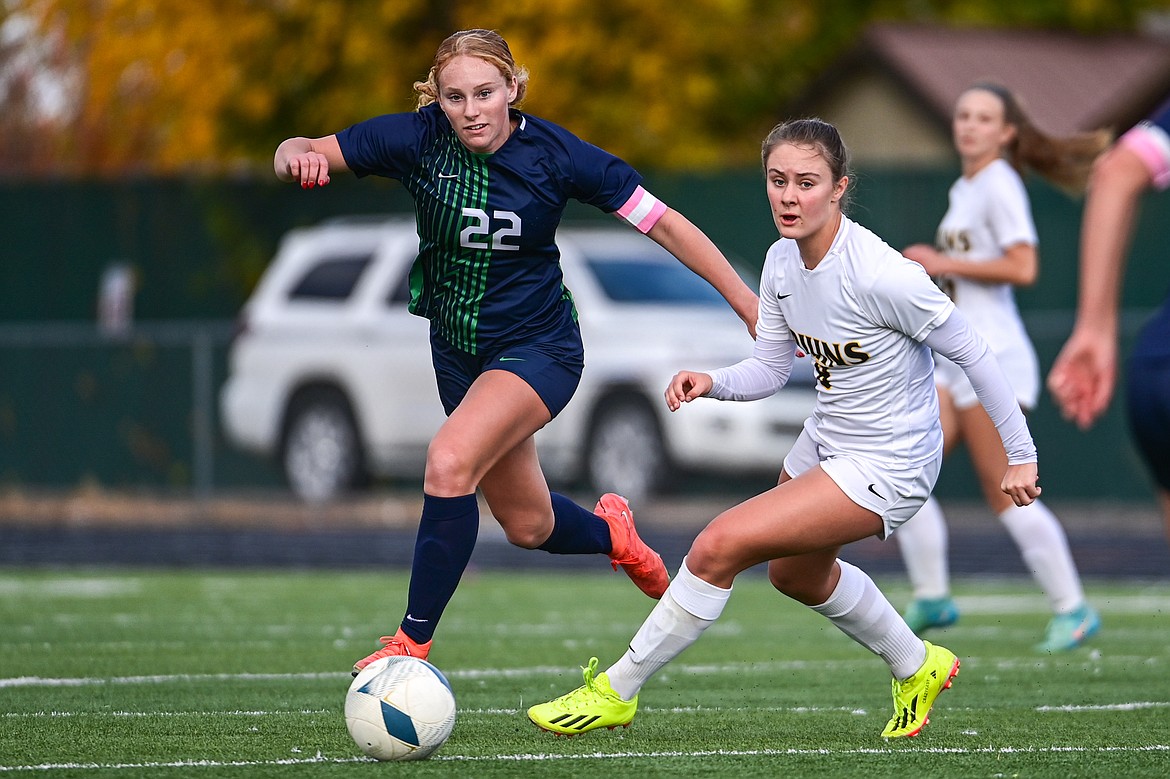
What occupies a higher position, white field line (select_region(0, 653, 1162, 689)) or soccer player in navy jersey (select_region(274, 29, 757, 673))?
soccer player in navy jersey (select_region(274, 29, 757, 673))

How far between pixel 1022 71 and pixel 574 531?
22094 mm

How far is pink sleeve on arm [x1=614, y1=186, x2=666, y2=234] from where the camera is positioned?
20.6ft

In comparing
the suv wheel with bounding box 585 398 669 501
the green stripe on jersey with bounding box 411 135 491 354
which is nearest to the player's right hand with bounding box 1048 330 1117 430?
the green stripe on jersey with bounding box 411 135 491 354

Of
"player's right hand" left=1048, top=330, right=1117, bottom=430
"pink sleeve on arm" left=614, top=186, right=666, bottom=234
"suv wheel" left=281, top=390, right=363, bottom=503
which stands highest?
"pink sleeve on arm" left=614, top=186, right=666, bottom=234

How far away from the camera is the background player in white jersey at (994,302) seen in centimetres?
830

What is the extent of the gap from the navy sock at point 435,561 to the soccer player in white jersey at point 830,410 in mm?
535

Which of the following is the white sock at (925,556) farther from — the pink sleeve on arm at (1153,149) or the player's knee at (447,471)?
the pink sleeve on arm at (1153,149)

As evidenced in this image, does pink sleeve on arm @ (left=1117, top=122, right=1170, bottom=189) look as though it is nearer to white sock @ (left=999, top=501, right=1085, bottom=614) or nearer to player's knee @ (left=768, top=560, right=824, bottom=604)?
player's knee @ (left=768, top=560, right=824, bottom=604)

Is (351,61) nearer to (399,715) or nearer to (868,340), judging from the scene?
(868,340)

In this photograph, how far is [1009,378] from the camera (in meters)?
8.38

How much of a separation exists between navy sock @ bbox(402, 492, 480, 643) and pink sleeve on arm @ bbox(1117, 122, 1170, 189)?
236cm

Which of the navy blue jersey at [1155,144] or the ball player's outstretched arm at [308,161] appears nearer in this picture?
the navy blue jersey at [1155,144]

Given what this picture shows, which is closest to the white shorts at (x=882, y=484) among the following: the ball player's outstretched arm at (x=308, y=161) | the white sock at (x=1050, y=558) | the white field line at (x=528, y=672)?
the ball player's outstretched arm at (x=308, y=161)

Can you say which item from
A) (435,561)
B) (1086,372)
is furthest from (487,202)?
(1086,372)
